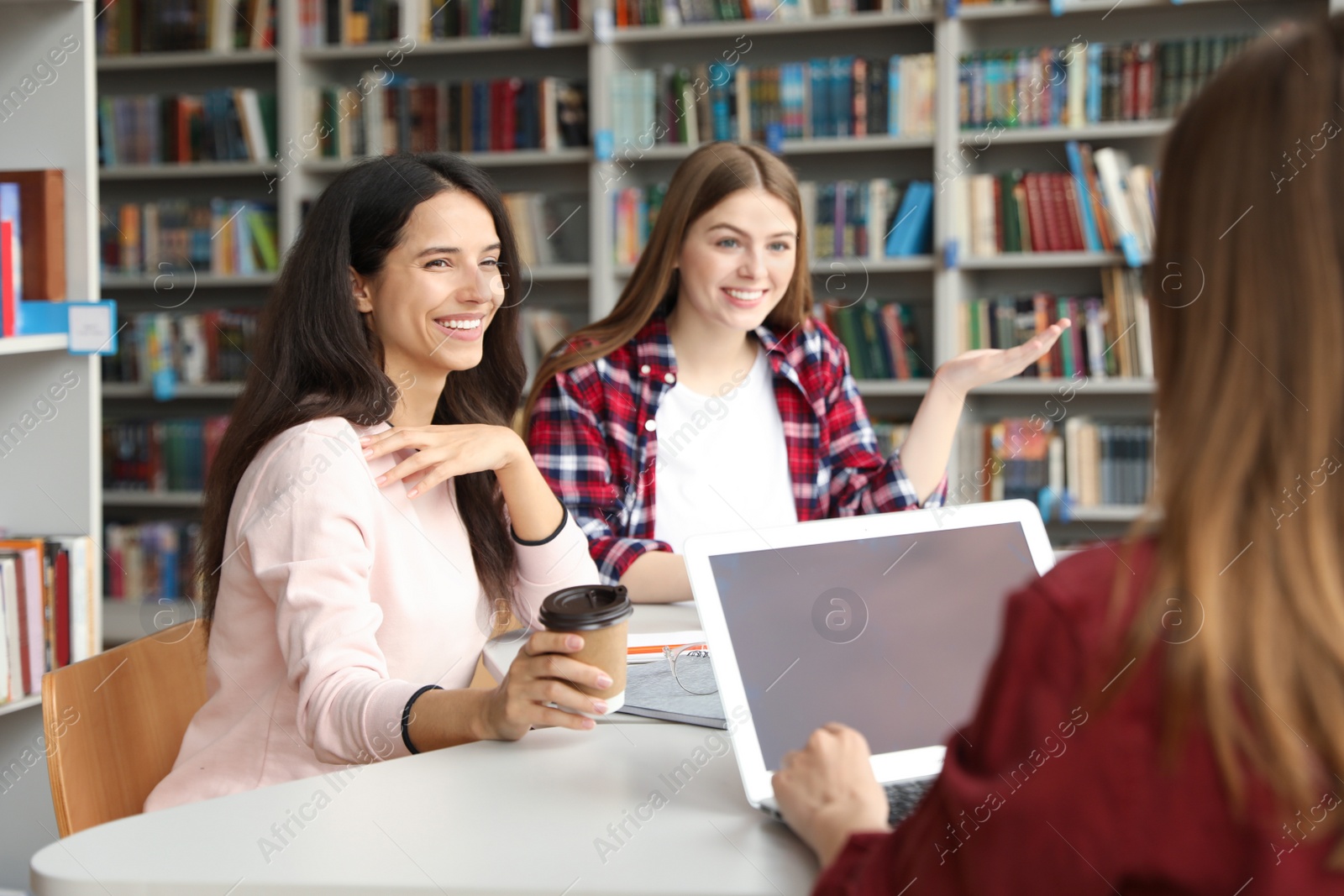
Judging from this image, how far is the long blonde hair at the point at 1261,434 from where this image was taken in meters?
0.55

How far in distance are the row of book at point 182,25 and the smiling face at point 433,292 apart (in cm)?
284

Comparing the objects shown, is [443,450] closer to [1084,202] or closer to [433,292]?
[433,292]

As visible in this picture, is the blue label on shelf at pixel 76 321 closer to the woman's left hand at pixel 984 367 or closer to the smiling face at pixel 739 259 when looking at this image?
the smiling face at pixel 739 259

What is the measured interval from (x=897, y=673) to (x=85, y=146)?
186cm

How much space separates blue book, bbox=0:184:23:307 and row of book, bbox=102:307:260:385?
1.92m

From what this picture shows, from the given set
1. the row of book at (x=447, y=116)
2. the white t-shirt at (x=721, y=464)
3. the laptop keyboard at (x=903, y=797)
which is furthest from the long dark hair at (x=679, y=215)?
the row of book at (x=447, y=116)

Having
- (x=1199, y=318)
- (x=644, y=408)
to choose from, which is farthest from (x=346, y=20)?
(x=1199, y=318)

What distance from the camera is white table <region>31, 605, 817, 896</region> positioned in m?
0.82

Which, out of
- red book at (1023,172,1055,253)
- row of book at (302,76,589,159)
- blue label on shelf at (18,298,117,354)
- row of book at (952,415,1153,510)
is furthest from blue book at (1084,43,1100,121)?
blue label on shelf at (18,298,117,354)

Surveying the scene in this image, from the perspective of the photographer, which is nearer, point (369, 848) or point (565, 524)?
point (369, 848)

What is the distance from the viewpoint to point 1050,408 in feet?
11.8

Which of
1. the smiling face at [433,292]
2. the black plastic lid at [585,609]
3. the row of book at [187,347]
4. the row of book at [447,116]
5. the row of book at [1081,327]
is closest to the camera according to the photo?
the black plastic lid at [585,609]

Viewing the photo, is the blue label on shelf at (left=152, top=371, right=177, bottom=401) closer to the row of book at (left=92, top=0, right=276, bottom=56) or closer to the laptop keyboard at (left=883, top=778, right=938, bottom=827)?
the row of book at (left=92, top=0, right=276, bottom=56)

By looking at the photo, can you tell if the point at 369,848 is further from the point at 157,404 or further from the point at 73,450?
the point at 157,404
